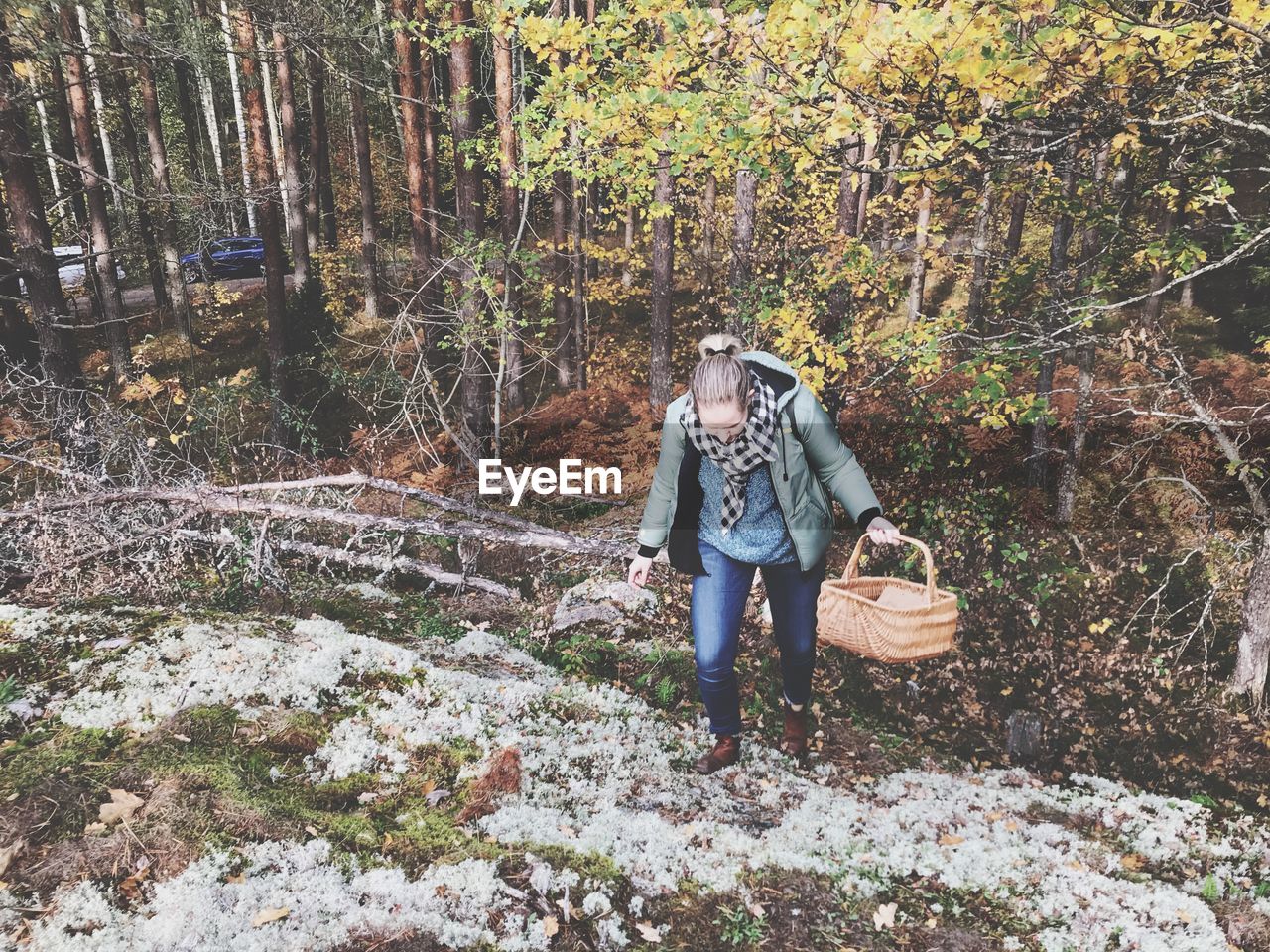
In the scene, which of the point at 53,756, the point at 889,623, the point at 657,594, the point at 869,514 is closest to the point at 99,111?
the point at 657,594

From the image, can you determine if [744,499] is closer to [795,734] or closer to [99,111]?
[795,734]

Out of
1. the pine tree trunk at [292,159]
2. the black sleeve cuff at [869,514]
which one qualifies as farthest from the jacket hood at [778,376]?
the pine tree trunk at [292,159]

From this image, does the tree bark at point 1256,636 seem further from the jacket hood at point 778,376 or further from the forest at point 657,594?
the jacket hood at point 778,376

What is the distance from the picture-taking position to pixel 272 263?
11703 millimetres

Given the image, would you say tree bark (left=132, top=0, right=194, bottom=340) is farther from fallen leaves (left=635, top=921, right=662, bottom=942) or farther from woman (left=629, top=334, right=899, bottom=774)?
fallen leaves (left=635, top=921, right=662, bottom=942)

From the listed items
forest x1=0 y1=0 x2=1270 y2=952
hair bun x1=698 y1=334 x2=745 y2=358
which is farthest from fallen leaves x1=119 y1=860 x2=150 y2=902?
hair bun x1=698 y1=334 x2=745 y2=358

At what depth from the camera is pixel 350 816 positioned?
3.51 m

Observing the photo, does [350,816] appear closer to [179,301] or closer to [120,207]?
[179,301]

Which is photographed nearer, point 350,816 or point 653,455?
point 350,816

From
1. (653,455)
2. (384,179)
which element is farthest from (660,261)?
(384,179)

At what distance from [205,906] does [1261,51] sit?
7.13m

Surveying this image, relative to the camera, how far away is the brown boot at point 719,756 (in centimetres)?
438

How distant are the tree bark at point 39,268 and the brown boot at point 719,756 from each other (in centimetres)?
771

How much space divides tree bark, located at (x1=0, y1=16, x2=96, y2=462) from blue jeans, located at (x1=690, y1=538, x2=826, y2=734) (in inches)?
300
